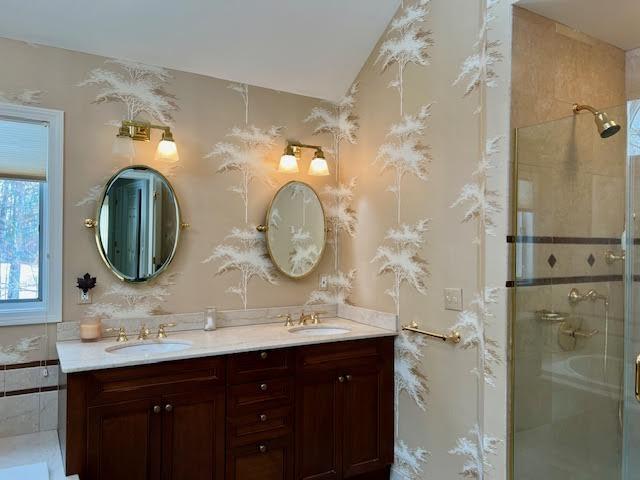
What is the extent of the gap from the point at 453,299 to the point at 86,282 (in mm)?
1893

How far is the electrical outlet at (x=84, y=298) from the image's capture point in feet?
7.81

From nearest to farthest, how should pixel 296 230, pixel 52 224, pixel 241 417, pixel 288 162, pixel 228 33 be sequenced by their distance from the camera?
1. pixel 241 417
2. pixel 52 224
3. pixel 228 33
4. pixel 288 162
5. pixel 296 230

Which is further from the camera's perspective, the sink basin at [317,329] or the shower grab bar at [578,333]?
the sink basin at [317,329]

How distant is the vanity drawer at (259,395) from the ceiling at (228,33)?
181 cm

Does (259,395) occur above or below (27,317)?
below

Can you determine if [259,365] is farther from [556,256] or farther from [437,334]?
[556,256]

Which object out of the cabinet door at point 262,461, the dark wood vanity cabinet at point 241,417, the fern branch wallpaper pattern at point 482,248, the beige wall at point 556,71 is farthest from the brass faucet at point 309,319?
the beige wall at point 556,71

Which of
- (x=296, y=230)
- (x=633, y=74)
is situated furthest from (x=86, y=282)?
(x=633, y=74)

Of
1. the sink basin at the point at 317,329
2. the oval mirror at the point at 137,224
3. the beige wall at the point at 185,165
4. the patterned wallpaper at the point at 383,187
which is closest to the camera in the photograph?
the patterned wallpaper at the point at 383,187

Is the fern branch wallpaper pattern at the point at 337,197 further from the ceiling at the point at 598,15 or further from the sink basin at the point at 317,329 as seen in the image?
the ceiling at the point at 598,15

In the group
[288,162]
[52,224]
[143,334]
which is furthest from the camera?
[288,162]

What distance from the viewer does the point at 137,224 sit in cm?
254

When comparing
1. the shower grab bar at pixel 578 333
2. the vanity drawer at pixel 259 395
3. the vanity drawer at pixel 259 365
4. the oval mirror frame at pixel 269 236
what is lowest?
the vanity drawer at pixel 259 395

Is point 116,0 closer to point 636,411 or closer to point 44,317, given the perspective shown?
point 44,317
